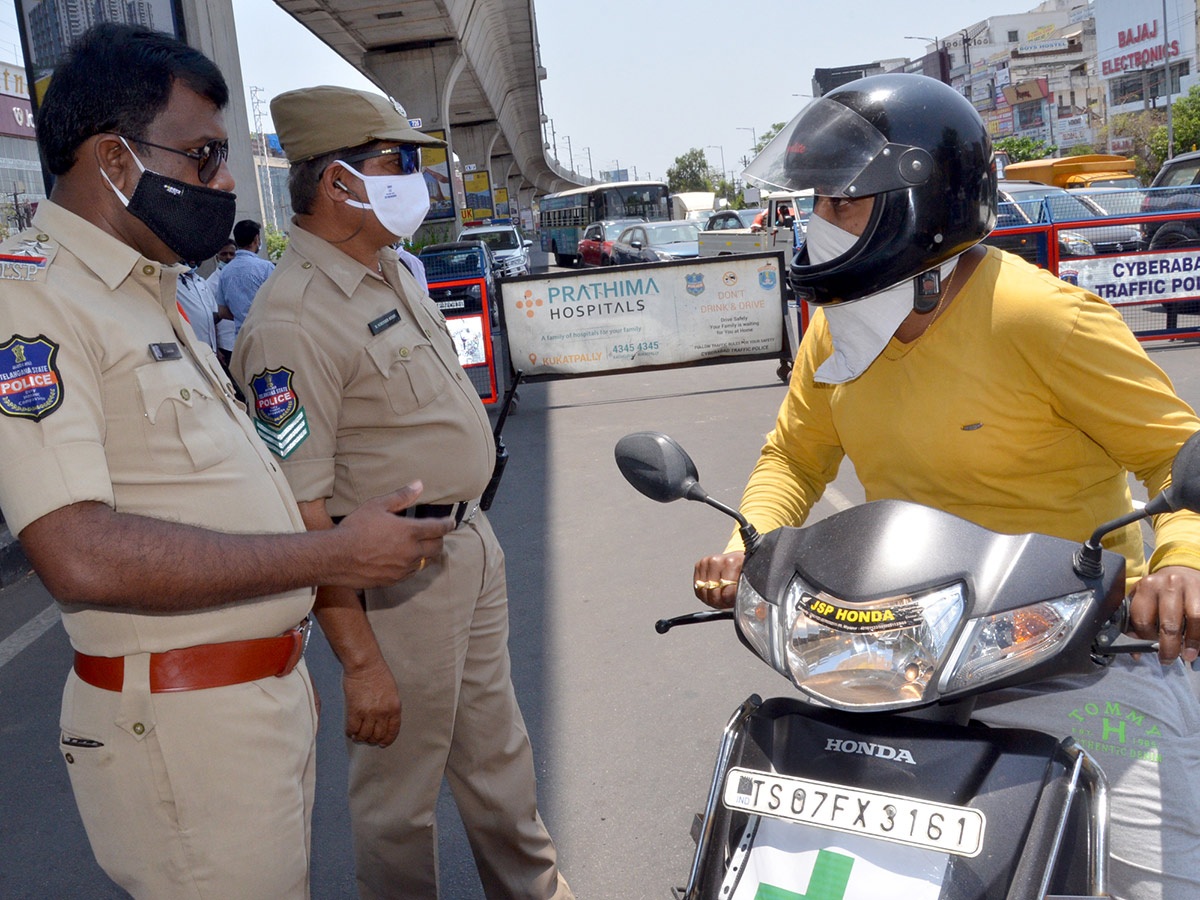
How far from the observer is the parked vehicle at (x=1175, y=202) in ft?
36.6

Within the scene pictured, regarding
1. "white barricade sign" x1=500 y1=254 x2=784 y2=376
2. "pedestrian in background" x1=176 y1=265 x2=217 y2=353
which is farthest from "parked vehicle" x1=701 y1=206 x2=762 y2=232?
"pedestrian in background" x1=176 y1=265 x2=217 y2=353

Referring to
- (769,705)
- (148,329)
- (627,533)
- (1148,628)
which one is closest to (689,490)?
(769,705)

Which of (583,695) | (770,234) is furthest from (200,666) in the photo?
(770,234)

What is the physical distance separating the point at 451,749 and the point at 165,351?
1.41 metres

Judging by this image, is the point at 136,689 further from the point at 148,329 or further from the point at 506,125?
the point at 506,125

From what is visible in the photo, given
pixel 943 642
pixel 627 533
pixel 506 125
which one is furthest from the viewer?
pixel 506 125

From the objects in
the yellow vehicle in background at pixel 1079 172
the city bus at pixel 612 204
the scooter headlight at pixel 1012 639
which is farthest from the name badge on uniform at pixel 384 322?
the city bus at pixel 612 204

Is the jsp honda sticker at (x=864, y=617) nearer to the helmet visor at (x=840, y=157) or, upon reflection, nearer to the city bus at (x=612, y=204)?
A: the helmet visor at (x=840, y=157)

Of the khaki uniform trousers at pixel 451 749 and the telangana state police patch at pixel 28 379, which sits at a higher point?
the telangana state police patch at pixel 28 379

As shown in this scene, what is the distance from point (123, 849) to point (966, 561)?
1407mm

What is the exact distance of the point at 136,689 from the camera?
1.68 m

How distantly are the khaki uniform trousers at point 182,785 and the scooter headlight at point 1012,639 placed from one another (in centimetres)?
111

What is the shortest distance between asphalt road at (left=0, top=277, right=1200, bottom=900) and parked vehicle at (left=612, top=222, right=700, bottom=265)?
17304 mm

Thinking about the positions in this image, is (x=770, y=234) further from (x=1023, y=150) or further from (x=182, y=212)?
(x=1023, y=150)
